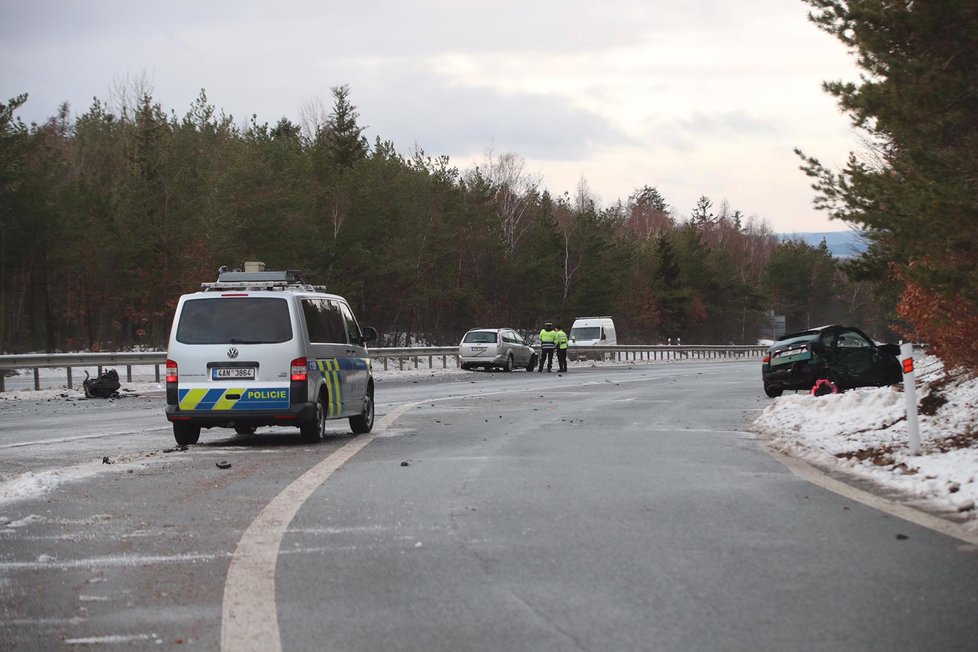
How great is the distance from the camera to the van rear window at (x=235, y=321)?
14.5m

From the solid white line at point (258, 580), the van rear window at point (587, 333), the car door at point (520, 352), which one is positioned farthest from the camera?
the van rear window at point (587, 333)

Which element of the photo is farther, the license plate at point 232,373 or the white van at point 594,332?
the white van at point 594,332

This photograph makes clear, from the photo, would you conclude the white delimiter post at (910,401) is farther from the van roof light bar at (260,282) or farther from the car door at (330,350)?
the van roof light bar at (260,282)

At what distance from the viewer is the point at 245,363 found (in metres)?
14.5

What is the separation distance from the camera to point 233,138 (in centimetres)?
6228

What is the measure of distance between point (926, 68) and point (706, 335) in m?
105

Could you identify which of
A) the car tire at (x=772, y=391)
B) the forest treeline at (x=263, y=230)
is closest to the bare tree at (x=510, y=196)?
the forest treeline at (x=263, y=230)

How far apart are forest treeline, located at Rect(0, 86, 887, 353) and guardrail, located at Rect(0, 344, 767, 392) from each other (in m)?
8.50

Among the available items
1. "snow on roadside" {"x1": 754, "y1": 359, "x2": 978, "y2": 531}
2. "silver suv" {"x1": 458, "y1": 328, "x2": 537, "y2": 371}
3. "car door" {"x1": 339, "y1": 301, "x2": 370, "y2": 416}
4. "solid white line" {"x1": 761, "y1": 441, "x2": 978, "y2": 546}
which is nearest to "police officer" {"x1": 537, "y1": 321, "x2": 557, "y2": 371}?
"silver suv" {"x1": 458, "y1": 328, "x2": 537, "y2": 371}

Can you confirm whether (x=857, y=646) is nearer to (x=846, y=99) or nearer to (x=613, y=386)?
(x=846, y=99)

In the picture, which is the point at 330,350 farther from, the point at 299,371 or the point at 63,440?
the point at 63,440

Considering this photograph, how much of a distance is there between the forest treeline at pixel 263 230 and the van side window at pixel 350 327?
30.4 metres

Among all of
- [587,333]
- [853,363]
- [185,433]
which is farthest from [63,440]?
[587,333]

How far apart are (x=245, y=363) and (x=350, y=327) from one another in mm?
2600
